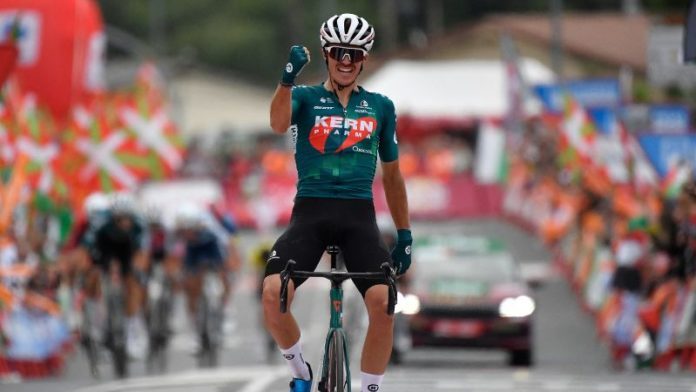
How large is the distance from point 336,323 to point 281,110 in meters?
1.14

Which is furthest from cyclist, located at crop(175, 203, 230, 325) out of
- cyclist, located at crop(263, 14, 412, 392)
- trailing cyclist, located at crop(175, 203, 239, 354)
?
cyclist, located at crop(263, 14, 412, 392)

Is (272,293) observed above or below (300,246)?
below

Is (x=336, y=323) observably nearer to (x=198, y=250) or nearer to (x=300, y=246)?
(x=300, y=246)

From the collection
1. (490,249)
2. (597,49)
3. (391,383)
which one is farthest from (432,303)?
(597,49)

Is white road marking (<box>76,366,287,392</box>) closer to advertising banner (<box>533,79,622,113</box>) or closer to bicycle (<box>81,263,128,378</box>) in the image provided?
bicycle (<box>81,263,128,378</box>)

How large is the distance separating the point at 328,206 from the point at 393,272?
50 centimetres

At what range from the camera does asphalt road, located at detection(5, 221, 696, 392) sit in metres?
16.8

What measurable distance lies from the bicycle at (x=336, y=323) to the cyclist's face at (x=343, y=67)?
1021 millimetres

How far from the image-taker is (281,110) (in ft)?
34.3

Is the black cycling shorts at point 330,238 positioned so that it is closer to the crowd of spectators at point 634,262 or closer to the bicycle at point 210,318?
the crowd of spectators at point 634,262

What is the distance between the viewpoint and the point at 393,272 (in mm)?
10500

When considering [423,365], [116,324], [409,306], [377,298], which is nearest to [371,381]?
[377,298]

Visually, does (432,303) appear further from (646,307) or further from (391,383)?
(391,383)

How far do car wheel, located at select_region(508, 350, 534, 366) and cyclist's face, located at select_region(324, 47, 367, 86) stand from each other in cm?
1254
